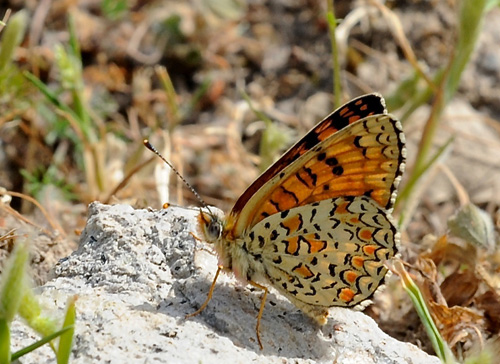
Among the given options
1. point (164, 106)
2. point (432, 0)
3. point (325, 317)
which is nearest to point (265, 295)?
point (325, 317)

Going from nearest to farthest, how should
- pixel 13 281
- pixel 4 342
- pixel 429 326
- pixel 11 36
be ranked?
pixel 13 281
pixel 4 342
pixel 429 326
pixel 11 36

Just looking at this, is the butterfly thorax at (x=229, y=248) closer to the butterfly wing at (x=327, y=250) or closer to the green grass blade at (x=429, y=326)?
the butterfly wing at (x=327, y=250)

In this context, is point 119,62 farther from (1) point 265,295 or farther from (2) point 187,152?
(1) point 265,295

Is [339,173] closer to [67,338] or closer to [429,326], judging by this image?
[429,326]

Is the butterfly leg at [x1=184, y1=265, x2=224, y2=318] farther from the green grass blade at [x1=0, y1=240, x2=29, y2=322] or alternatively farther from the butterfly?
the green grass blade at [x1=0, y1=240, x2=29, y2=322]

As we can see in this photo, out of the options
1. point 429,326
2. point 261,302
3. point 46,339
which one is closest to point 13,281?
point 46,339

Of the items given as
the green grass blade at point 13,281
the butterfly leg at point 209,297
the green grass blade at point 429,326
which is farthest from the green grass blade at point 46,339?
the green grass blade at point 429,326

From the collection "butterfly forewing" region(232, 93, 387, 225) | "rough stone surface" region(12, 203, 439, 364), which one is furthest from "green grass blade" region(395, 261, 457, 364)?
"butterfly forewing" region(232, 93, 387, 225)
